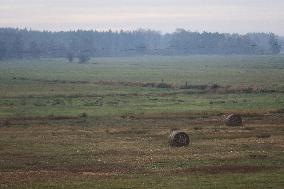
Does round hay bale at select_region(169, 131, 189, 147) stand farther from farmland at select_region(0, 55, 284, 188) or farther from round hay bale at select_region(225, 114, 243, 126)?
round hay bale at select_region(225, 114, 243, 126)

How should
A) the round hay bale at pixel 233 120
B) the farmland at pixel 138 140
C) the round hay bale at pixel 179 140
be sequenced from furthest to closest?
the round hay bale at pixel 233 120 → the round hay bale at pixel 179 140 → the farmland at pixel 138 140

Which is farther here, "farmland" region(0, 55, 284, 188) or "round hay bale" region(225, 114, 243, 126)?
"round hay bale" region(225, 114, 243, 126)

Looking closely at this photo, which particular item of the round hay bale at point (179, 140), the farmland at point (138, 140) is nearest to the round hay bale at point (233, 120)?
the farmland at point (138, 140)

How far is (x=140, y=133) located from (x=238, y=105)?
25.5 m

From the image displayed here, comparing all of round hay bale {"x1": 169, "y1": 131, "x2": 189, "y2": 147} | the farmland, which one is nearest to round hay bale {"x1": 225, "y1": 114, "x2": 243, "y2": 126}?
the farmland

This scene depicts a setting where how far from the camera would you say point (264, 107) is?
68250mm

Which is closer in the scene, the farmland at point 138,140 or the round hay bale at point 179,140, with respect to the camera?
the farmland at point 138,140

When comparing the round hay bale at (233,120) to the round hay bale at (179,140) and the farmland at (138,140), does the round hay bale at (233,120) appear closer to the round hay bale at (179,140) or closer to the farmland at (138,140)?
the farmland at (138,140)

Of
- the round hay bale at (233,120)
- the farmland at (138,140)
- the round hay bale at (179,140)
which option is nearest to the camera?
the farmland at (138,140)

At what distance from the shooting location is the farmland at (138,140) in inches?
1133

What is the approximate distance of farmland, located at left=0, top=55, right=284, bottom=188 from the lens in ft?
94.4

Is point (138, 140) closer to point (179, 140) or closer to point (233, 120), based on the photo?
point (179, 140)

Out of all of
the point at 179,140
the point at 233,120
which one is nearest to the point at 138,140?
the point at 179,140

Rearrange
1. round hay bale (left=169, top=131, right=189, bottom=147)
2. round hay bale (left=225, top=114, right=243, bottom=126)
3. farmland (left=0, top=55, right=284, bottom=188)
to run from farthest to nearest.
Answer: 1. round hay bale (left=225, top=114, right=243, bottom=126)
2. round hay bale (left=169, top=131, right=189, bottom=147)
3. farmland (left=0, top=55, right=284, bottom=188)
